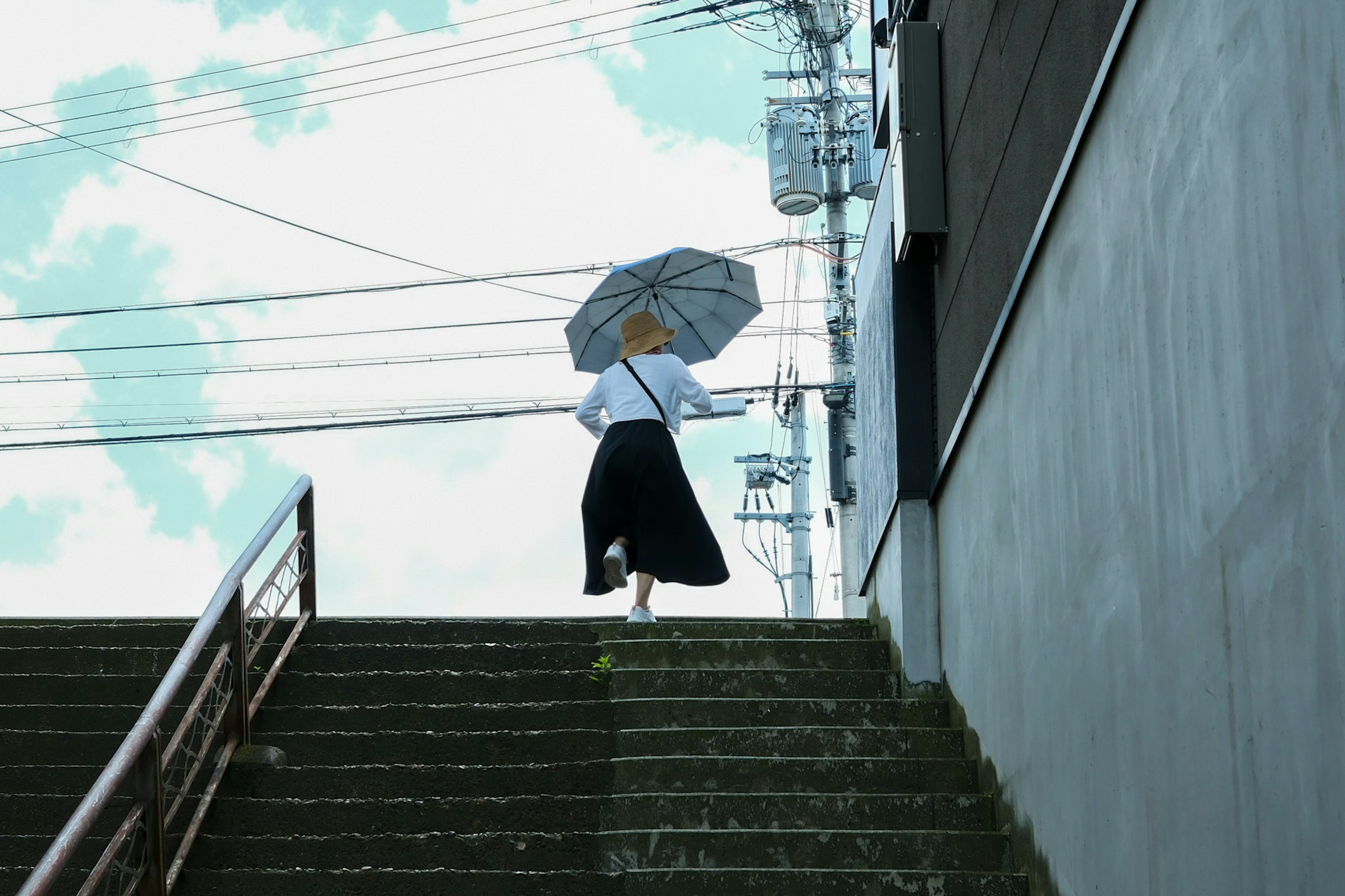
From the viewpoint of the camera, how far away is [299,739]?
22.0 ft

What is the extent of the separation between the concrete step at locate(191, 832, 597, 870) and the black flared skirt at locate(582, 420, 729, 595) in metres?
2.40

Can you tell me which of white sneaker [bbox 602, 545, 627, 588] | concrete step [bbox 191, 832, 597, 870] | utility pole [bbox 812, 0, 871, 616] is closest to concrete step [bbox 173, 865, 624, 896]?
concrete step [bbox 191, 832, 597, 870]

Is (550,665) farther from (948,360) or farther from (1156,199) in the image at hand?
(1156,199)

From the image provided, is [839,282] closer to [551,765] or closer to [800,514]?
[800,514]

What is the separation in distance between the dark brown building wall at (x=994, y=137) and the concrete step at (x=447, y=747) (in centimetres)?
221

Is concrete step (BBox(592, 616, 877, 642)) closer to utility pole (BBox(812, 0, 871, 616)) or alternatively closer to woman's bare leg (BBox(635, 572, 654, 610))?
woman's bare leg (BBox(635, 572, 654, 610))

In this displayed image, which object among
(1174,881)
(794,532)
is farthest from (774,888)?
(794,532)

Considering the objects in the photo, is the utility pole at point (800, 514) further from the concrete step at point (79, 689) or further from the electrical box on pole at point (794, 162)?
the concrete step at point (79, 689)

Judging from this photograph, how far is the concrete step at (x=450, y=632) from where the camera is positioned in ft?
25.5

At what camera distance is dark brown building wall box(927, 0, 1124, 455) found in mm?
4887

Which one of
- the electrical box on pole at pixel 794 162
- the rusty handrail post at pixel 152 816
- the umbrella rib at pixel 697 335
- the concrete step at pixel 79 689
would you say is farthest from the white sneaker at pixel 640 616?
the electrical box on pole at pixel 794 162

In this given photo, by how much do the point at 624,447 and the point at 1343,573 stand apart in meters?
5.61

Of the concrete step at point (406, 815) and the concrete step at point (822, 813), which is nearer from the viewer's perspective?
the concrete step at point (822, 813)

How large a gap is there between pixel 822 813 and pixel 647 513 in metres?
2.48
